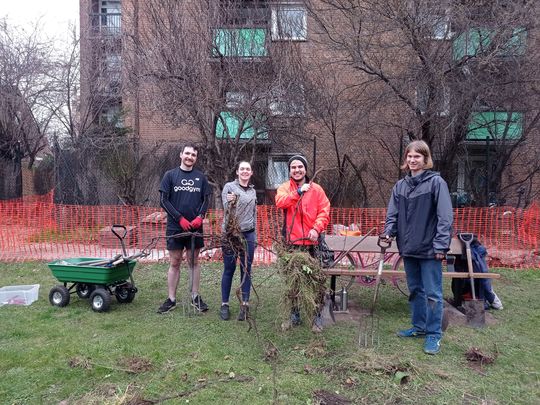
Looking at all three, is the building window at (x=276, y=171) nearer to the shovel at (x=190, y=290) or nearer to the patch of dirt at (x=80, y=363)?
the shovel at (x=190, y=290)

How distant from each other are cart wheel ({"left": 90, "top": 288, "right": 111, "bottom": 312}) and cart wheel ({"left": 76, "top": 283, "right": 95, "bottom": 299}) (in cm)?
28

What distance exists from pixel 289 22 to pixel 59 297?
22.9 feet

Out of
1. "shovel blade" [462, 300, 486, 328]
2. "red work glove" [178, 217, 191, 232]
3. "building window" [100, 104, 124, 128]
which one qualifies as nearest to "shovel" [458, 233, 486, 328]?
"shovel blade" [462, 300, 486, 328]

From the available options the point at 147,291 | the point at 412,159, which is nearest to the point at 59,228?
the point at 147,291

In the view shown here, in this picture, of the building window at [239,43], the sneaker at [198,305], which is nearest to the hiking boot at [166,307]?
the sneaker at [198,305]

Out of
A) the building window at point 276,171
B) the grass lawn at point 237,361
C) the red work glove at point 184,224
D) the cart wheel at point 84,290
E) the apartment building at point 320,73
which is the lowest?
the grass lawn at point 237,361

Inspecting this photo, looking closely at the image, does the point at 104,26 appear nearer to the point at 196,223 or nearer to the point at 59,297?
the point at 59,297

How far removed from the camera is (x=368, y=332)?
451 cm

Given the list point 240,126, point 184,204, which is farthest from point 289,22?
point 184,204

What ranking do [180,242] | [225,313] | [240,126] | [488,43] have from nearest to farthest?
[225,313] < [180,242] < [488,43] < [240,126]

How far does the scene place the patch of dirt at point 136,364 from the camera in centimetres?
352

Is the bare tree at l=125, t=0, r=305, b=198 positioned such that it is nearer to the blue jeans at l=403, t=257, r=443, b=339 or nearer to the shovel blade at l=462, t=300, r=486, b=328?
the blue jeans at l=403, t=257, r=443, b=339

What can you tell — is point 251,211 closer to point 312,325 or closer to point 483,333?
point 312,325

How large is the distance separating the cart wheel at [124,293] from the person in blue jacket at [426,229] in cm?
325
